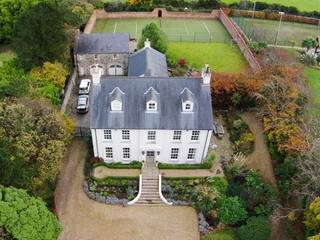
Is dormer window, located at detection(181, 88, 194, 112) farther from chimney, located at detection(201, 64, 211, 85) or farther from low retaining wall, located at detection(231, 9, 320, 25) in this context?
low retaining wall, located at detection(231, 9, 320, 25)

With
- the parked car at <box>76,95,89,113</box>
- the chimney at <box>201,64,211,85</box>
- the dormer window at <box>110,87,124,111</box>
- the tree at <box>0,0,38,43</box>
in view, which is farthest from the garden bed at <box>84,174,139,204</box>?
the tree at <box>0,0,38,43</box>

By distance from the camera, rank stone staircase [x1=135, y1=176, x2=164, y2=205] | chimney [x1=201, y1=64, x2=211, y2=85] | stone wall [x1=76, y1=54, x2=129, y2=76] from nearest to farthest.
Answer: chimney [x1=201, y1=64, x2=211, y2=85] < stone staircase [x1=135, y1=176, x2=164, y2=205] < stone wall [x1=76, y1=54, x2=129, y2=76]

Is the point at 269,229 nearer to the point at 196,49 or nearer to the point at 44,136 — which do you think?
the point at 44,136

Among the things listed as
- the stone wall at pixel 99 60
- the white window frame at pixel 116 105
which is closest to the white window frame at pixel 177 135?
the white window frame at pixel 116 105

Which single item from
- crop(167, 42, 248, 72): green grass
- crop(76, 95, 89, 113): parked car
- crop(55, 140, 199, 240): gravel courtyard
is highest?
crop(167, 42, 248, 72): green grass

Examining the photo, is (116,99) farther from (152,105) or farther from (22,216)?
(22,216)

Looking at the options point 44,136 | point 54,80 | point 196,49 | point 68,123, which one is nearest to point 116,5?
point 196,49
